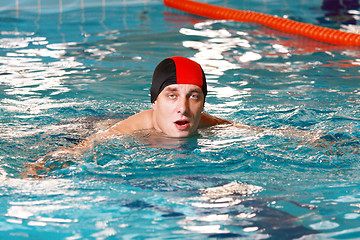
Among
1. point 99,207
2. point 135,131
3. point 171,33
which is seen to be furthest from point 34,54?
point 99,207

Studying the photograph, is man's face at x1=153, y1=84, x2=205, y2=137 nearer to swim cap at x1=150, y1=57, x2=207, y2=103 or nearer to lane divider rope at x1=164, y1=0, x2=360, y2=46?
swim cap at x1=150, y1=57, x2=207, y2=103

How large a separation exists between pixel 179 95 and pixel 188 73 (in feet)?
0.64

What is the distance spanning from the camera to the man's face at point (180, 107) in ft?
14.1

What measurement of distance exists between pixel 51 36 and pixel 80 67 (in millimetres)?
2880

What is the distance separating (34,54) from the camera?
349 inches

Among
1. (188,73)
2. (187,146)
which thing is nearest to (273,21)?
(188,73)

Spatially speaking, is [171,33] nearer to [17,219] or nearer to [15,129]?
[15,129]

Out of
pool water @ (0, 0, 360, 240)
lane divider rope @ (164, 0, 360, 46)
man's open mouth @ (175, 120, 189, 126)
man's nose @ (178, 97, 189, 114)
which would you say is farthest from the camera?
lane divider rope @ (164, 0, 360, 46)

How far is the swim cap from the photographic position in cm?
433

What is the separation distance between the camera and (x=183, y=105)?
4.26 metres

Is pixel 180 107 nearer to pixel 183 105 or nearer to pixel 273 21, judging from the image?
pixel 183 105

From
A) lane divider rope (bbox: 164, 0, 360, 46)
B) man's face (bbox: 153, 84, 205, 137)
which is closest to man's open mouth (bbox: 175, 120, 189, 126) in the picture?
man's face (bbox: 153, 84, 205, 137)

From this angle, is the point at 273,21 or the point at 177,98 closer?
the point at 177,98

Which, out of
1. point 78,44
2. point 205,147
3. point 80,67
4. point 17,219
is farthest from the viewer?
point 78,44
